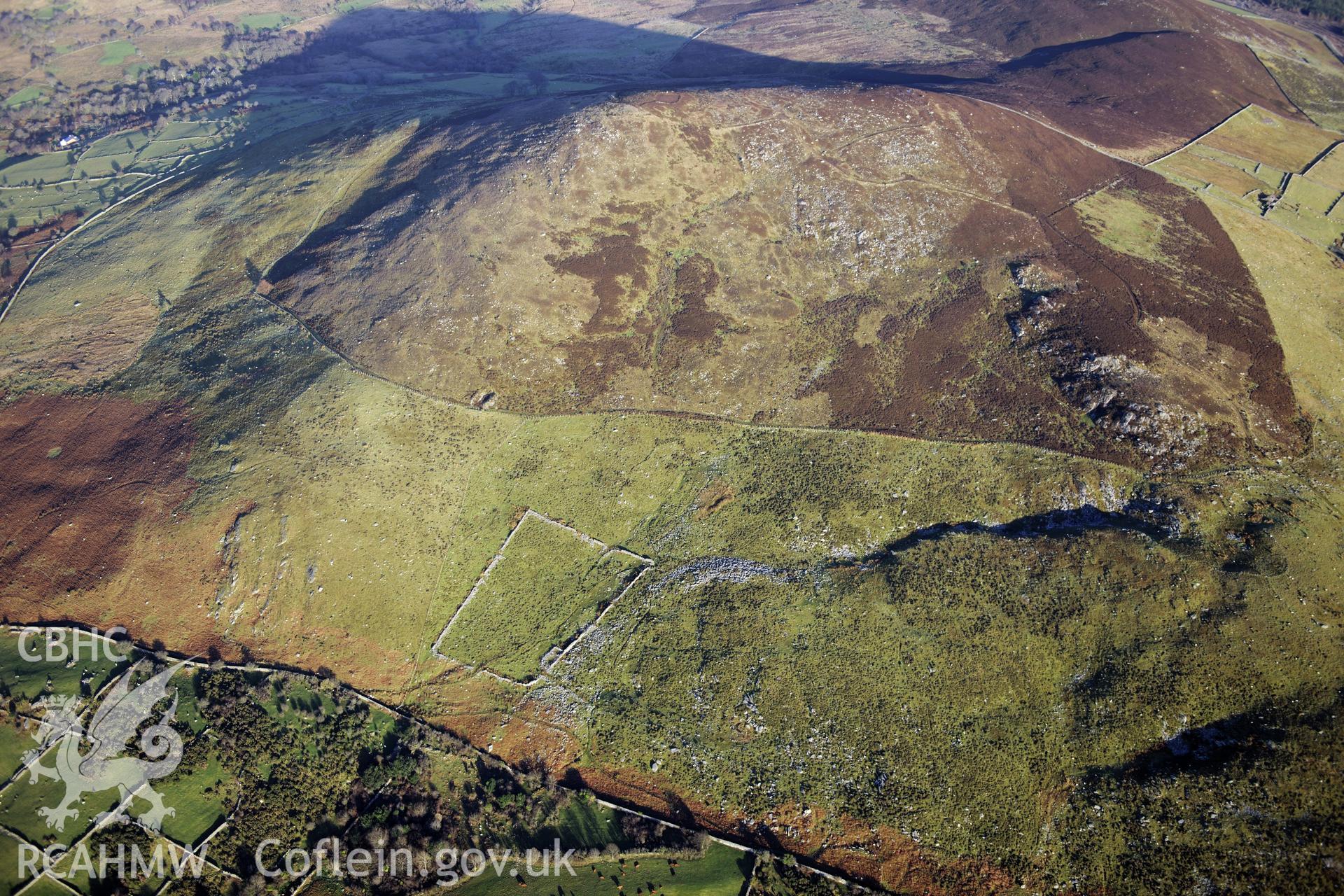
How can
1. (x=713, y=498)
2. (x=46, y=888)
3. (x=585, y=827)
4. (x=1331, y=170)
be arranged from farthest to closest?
1. (x=1331, y=170)
2. (x=713, y=498)
3. (x=585, y=827)
4. (x=46, y=888)

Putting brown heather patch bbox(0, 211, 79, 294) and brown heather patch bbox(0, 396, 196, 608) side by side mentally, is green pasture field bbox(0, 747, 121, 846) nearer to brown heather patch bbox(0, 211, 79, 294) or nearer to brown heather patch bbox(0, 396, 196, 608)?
brown heather patch bbox(0, 396, 196, 608)

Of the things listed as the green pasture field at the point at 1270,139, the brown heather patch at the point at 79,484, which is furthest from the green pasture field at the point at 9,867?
the green pasture field at the point at 1270,139

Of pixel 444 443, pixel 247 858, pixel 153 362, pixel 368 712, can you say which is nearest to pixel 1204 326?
pixel 444 443

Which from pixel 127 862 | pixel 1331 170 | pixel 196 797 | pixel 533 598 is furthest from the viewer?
pixel 1331 170

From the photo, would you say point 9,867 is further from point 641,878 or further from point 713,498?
point 713,498

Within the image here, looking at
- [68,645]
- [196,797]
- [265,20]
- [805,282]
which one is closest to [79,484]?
[68,645]

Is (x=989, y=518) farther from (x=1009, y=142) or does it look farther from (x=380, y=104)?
(x=380, y=104)
